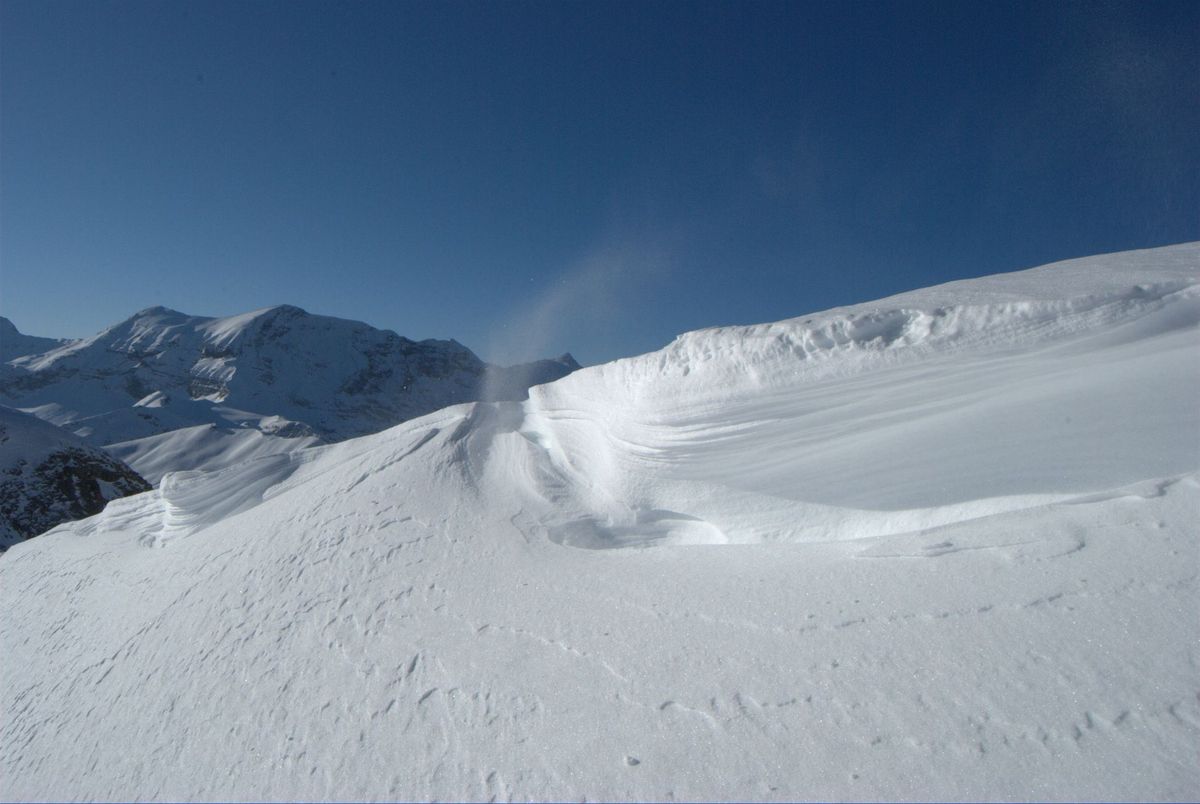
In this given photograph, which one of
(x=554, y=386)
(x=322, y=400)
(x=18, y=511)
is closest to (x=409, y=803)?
(x=554, y=386)

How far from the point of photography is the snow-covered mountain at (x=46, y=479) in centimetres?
1008

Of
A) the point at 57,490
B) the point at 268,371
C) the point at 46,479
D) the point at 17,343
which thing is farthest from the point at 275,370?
the point at 57,490

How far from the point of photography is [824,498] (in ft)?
7.71

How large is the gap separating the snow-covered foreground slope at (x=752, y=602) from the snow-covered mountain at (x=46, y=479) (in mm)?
8704

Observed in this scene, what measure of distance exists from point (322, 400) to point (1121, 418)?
143 metres

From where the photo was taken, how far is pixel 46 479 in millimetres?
11102

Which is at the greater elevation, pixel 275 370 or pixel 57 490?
pixel 275 370

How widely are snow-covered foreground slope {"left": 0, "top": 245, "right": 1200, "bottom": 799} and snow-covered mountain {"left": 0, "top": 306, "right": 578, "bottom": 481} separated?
275 feet

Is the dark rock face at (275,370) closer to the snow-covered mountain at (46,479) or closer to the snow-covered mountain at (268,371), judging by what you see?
the snow-covered mountain at (268,371)

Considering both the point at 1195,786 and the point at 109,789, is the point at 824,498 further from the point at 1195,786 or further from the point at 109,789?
the point at 109,789

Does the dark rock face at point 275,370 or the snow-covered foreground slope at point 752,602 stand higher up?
the dark rock face at point 275,370

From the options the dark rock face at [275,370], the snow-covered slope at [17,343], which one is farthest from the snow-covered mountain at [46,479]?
the snow-covered slope at [17,343]

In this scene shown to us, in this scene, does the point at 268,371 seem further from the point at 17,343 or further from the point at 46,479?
the point at 46,479

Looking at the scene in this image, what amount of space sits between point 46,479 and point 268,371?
445 ft
